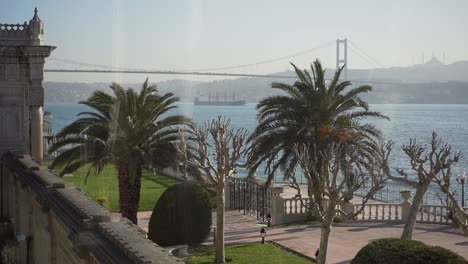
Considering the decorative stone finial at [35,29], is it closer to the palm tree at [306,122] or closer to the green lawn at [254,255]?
the palm tree at [306,122]

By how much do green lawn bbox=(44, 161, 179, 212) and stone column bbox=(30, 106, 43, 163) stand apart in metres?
5.29

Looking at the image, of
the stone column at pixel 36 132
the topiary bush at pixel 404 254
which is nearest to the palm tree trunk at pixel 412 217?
the topiary bush at pixel 404 254

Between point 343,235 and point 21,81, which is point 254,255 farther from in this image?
point 21,81

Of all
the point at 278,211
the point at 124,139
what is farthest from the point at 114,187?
the point at 124,139

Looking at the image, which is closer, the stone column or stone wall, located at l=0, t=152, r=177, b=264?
stone wall, located at l=0, t=152, r=177, b=264

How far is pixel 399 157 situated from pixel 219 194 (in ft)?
235

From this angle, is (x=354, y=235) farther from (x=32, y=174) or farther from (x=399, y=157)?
(x=399, y=157)

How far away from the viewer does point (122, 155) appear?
19656 mm

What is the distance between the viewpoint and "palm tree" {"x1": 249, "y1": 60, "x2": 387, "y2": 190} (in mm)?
22203

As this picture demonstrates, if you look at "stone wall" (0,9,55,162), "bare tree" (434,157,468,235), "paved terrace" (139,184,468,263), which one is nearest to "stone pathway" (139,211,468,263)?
"paved terrace" (139,184,468,263)

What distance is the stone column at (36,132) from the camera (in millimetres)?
20906

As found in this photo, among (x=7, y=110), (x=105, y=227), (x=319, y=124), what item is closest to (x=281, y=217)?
(x=319, y=124)

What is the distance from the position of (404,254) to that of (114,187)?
24.5 m

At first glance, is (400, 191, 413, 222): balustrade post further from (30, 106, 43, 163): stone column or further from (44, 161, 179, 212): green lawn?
(30, 106, 43, 163): stone column
